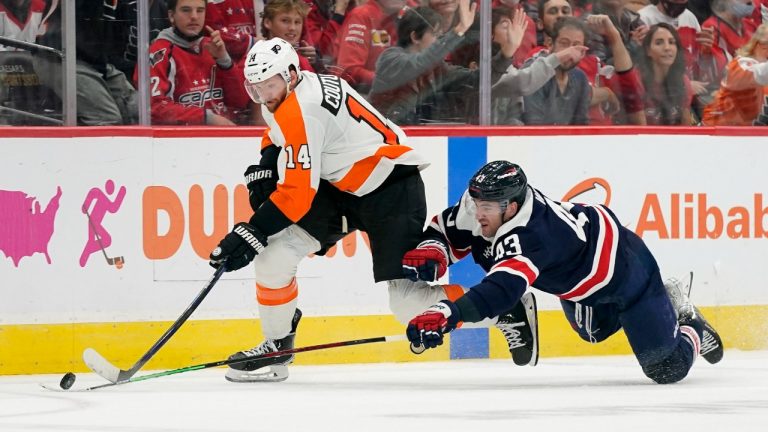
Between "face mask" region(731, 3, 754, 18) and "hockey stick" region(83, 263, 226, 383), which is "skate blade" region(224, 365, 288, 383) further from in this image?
"face mask" region(731, 3, 754, 18)

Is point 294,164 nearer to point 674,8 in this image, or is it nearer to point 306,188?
point 306,188

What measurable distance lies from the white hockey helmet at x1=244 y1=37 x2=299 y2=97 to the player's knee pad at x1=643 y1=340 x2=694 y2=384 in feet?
5.10

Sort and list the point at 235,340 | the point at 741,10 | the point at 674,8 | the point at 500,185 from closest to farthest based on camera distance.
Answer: the point at 500,185 → the point at 235,340 → the point at 674,8 → the point at 741,10

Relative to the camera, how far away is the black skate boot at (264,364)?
16.2 feet

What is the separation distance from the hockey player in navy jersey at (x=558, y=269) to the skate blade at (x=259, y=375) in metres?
0.68

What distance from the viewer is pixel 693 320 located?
199 inches

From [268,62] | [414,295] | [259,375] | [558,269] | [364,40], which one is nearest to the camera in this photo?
[558,269]

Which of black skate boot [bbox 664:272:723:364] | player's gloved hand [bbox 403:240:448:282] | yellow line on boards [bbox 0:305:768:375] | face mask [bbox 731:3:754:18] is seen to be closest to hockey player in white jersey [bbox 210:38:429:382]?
player's gloved hand [bbox 403:240:448:282]

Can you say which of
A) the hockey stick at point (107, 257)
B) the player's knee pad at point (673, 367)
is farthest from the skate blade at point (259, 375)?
the player's knee pad at point (673, 367)

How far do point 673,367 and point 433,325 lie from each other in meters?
0.98

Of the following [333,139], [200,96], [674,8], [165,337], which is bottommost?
[165,337]

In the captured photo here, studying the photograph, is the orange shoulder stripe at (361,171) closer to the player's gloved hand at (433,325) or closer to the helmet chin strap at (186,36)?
the player's gloved hand at (433,325)

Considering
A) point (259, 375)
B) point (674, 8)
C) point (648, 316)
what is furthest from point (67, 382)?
point (674, 8)

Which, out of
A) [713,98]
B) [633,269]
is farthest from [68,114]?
[713,98]
